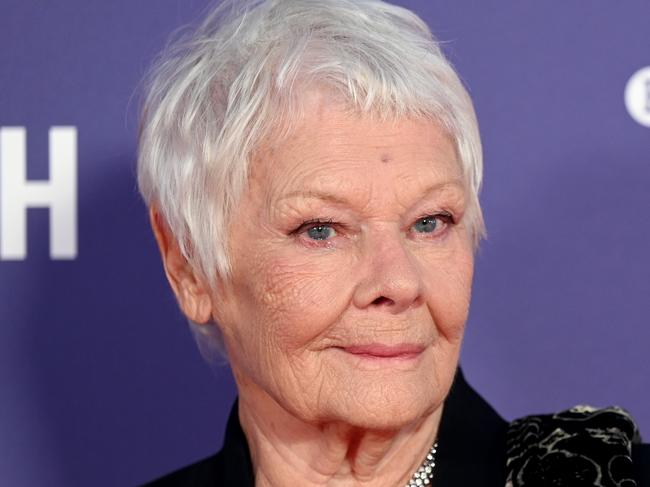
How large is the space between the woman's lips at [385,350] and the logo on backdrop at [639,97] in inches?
25.8

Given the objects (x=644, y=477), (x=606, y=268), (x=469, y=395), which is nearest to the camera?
(x=644, y=477)

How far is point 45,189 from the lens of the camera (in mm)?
2309

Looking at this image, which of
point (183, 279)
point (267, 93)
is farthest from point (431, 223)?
point (183, 279)

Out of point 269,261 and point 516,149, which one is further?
point 516,149

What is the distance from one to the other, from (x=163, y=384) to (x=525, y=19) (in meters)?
0.80

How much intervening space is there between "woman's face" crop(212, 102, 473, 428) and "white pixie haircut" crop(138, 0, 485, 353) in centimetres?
3

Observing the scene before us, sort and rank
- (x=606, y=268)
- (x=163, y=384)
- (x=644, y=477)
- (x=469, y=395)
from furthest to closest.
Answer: (x=163, y=384)
(x=606, y=268)
(x=469, y=395)
(x=644, y=477)

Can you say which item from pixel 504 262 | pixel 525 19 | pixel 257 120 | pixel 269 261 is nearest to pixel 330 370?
pixel 269 261

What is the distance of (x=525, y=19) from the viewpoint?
7.10 ft

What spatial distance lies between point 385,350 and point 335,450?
0.62ft

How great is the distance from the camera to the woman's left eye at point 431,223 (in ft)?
5.64

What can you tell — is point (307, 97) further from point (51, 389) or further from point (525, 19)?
point (51, 389)

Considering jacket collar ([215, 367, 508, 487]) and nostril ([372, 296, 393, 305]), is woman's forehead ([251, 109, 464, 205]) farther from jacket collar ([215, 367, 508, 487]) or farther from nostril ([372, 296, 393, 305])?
jacket collar ([215, 367, 508, 487])

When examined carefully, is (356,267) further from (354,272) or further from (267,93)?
(267,93)
